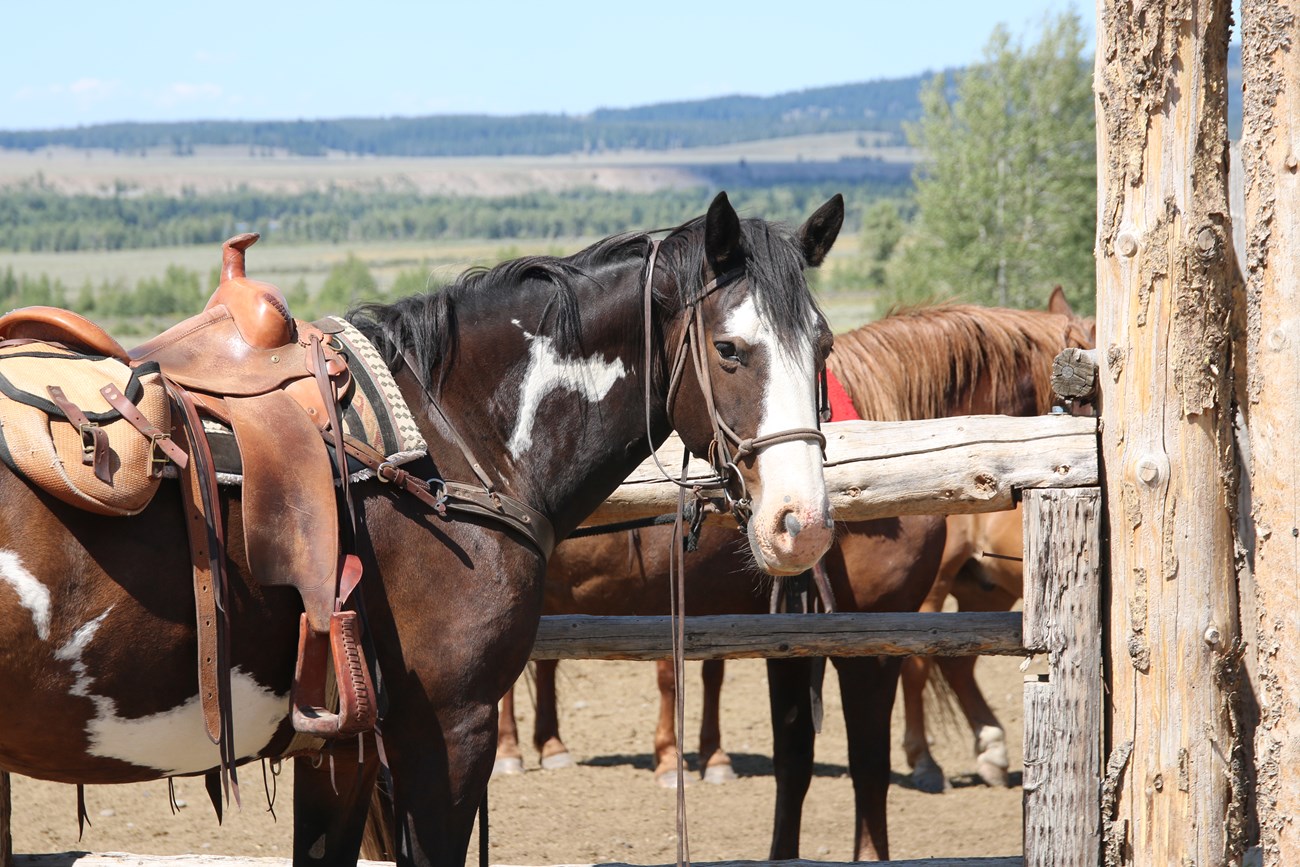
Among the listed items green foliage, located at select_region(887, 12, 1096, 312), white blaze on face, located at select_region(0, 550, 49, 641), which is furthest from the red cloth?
green foliage, located at select_region(887, 12, 1096, 312)

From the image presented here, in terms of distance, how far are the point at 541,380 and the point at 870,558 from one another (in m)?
2.01

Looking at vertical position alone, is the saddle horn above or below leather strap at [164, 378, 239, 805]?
above

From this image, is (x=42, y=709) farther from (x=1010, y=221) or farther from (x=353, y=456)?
(x=1010, y=221)

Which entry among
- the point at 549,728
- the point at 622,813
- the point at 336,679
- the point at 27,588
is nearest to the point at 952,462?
the point at 336,679

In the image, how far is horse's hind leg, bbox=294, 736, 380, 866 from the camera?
8.80 feet

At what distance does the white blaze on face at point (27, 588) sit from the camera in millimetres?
2061

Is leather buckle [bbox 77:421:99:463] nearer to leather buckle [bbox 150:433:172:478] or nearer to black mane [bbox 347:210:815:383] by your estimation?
leather buckle [bbox 150:433:172:478]

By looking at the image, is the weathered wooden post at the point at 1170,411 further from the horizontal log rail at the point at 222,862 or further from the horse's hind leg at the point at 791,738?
the horse's hind leg at the point at 791,738

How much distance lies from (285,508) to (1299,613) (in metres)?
2.24

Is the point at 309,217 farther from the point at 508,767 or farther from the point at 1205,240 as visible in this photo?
the point at 1205,240

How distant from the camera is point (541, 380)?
257 cm

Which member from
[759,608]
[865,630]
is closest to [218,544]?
[865,630]

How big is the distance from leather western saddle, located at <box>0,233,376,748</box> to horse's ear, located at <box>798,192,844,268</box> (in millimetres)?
1029

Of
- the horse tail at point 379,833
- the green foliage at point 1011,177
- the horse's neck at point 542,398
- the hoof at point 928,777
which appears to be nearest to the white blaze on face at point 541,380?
the horse's neck at point 542,398
